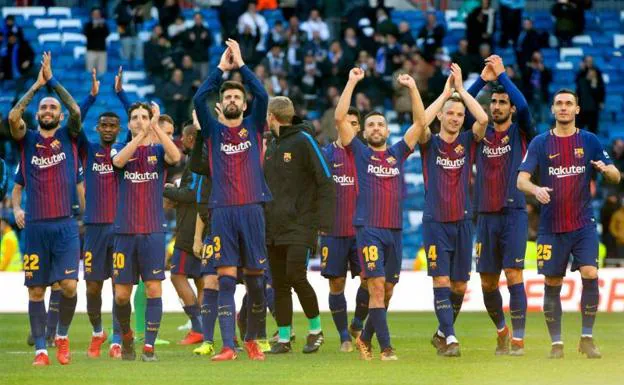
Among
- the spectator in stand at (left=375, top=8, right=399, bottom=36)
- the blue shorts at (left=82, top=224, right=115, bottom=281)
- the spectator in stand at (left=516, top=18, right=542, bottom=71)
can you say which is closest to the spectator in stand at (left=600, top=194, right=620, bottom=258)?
the spectator in stand at (left=516, top=18, right=542, bottom=71)

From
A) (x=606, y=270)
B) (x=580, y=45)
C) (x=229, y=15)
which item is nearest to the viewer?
(x=606, y=270)

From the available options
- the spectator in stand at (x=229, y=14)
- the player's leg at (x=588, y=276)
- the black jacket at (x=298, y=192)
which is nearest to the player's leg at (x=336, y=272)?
the black jacket at (x=298, y=192)

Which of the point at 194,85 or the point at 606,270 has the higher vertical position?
the point at 194,85

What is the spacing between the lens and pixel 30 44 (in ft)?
112

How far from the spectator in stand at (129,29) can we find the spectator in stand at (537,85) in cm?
840

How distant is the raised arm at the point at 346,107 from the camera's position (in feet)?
48.0

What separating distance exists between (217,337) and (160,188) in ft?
12.1

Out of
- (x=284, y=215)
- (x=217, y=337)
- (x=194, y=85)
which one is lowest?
(x=217, y=337)

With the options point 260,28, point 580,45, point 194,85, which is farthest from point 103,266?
point 580,45

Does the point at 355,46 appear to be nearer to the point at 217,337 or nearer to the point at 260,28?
the point at 260,28

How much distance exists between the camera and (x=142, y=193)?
15336 mm

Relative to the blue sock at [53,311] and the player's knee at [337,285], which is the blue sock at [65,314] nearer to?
A: the blue sock at [53,311]

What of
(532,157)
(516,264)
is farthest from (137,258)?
(532,157)

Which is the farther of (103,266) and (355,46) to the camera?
(355,46)
